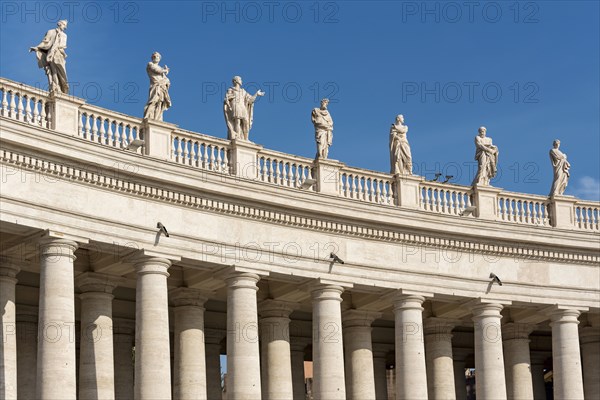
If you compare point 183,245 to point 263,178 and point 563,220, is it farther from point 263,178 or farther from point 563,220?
point 563,220

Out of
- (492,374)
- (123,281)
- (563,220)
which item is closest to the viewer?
(123,281)

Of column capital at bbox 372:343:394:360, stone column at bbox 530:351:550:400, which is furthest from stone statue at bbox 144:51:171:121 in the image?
stone column at bbox 530:351:550:400

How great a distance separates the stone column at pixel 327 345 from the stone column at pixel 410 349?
12.7ft

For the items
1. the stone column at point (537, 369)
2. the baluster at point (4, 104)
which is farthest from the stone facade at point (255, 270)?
the stone column at point (537, 369)

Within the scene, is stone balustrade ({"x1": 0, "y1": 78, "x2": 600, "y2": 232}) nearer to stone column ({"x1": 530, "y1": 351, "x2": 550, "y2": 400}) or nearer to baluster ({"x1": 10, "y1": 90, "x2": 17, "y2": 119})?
baluster ({"x1": 10, "y1": 90, "x2": 17, "y2": 119})

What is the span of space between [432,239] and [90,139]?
20.5 metres

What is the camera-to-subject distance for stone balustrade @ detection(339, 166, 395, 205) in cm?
7162

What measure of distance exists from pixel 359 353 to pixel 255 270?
448 inches

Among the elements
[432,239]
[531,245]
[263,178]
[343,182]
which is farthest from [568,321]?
[263,178]

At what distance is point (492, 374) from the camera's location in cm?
7194

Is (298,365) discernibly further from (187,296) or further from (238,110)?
(238,110)

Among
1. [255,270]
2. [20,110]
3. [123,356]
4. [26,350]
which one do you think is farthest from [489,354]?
[20,110]

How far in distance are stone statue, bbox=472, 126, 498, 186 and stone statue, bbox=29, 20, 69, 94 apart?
1032 inches

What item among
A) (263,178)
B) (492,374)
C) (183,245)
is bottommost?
(492,374)
